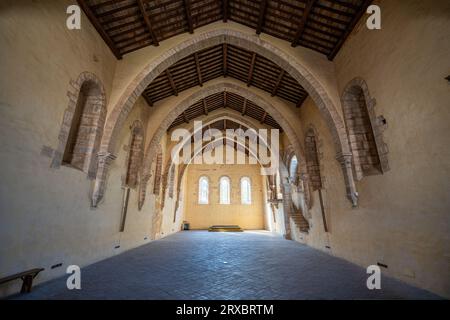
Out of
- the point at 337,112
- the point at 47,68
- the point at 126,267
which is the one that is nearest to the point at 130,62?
the point at 47,68

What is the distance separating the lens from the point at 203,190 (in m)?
17.0

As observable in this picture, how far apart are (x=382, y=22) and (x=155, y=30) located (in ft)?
18.1

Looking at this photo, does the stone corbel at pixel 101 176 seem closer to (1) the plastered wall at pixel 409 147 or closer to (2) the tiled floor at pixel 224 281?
(2) the tiled floor at pixel 224 281

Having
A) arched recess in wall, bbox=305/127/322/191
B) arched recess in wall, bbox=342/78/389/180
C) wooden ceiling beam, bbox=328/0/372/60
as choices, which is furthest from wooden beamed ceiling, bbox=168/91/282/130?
arched recess in wall, bbox=342/78/389/180

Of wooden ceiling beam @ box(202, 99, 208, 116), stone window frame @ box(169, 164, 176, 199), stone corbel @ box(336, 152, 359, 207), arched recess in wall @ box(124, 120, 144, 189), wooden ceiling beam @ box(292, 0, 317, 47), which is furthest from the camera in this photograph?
stone window frame @ box(169, 164, 176, 199)

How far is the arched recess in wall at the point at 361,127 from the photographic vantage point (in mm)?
4455

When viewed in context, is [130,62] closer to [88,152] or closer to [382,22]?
[88,152]

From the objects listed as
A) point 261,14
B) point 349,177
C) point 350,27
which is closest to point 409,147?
point 349,177

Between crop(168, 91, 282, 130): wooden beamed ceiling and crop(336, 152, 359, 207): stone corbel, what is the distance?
5651 millimetres

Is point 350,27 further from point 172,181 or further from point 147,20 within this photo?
point 172,181

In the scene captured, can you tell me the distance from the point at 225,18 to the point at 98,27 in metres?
3.65

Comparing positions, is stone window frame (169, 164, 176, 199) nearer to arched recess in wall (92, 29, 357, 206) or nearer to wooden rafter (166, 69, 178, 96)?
wooden rafter (166, 69, 178, 96)

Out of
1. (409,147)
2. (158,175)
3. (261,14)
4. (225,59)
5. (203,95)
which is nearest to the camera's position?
(409,147)

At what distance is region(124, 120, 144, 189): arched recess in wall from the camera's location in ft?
23.2
